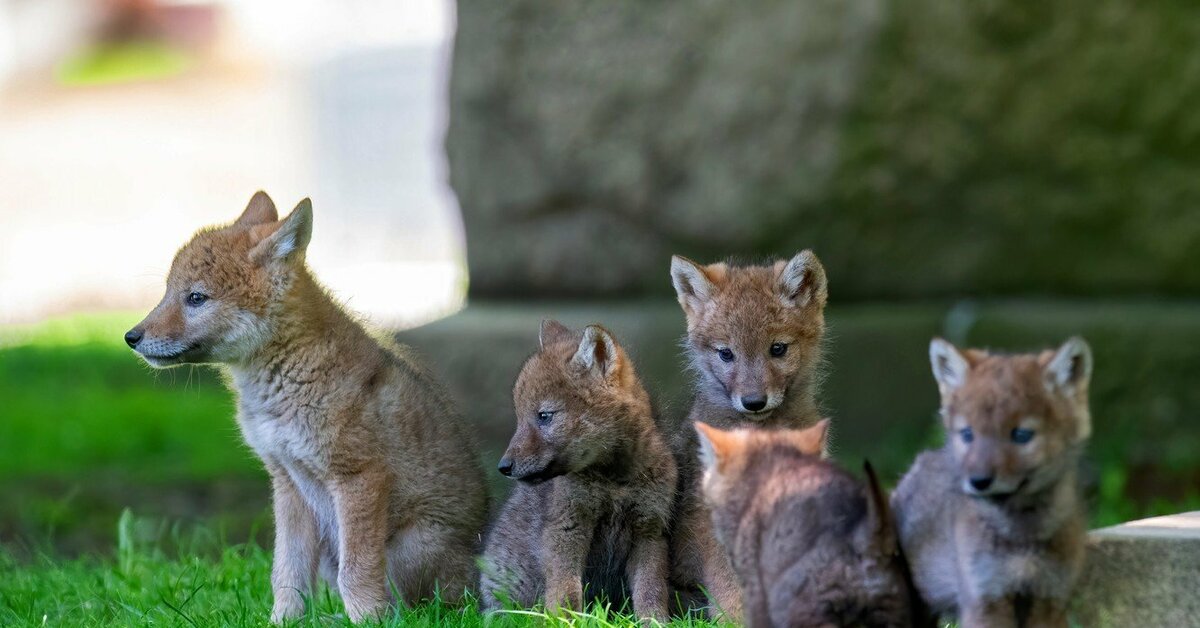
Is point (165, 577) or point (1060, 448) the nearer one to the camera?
point (1060, 448)

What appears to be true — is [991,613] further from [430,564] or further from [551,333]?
[430,564]

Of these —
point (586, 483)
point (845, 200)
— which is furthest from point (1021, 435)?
point (845, 200)

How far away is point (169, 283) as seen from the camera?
4992 mm

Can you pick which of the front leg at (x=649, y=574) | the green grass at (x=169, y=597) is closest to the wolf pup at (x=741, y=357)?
the front leg at (x=649, y=574)

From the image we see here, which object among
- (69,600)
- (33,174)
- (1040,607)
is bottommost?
(33,174)

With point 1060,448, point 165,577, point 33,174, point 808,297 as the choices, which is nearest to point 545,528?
point 808,297

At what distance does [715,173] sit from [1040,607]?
13.7ft

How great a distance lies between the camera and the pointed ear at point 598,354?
15.2ft

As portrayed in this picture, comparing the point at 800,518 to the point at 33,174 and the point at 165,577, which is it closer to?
the point at 165,577

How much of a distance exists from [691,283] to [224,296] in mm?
1523

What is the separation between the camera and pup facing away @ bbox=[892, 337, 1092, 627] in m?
3.21

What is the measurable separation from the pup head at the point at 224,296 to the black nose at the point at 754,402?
1.53m

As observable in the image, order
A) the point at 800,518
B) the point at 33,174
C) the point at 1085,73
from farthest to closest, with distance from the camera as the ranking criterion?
the point at 33,174, the point at 1085,73, the point at 800,518

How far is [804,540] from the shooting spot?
11.5ft
